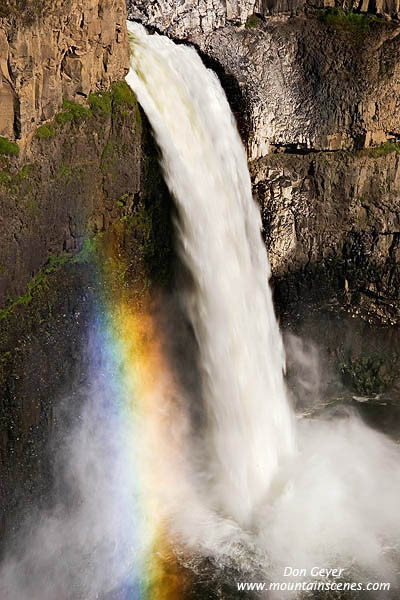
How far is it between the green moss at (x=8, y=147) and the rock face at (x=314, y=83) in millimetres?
8086

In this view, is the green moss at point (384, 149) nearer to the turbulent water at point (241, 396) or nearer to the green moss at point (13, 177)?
the turbulent water at point (241, 396)

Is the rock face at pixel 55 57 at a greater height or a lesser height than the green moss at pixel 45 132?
greater

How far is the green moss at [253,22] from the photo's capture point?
19.5m

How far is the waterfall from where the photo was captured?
16078 mm

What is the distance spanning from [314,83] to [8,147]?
9.84 m

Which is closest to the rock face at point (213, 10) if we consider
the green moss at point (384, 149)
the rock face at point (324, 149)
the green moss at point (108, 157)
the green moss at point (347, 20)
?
the rock face at point (324, 149)

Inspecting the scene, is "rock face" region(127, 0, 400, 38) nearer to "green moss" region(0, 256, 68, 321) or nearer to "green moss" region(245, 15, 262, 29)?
"green moss" region(245, 15, 262, 29)

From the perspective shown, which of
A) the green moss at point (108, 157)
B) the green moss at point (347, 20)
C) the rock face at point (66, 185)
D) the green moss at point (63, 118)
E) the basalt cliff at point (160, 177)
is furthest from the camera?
the green moss at point (347, 20)

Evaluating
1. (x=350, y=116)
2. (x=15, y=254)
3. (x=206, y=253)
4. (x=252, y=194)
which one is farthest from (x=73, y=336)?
(x=350, y=116)

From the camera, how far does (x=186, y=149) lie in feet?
53.3

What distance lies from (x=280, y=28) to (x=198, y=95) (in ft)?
12.9

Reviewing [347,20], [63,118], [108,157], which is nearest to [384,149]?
[347,20]

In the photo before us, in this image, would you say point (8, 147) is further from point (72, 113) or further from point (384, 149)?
point (384, 149)

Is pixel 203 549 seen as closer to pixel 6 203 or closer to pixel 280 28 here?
pixel 6 203
